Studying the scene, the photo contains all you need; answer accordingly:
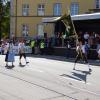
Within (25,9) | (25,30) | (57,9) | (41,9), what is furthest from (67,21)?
(25,9)

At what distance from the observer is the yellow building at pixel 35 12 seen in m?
51.7

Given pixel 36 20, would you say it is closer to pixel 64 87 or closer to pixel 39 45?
pixel 39 45

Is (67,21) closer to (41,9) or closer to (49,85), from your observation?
(49,85)

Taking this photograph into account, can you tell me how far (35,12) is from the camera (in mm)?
52906

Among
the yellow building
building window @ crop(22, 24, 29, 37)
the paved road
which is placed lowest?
the paved road

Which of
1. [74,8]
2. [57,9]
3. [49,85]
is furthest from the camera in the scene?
[57,9]

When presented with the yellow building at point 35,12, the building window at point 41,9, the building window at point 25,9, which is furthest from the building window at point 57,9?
the building window at point 25,9

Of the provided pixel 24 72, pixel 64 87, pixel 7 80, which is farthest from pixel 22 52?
pixel 64 87

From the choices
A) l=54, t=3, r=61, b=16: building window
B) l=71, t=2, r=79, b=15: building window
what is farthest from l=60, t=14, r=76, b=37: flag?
l=54, t=3, r=61, b=16: building window

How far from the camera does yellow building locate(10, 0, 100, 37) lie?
170ft

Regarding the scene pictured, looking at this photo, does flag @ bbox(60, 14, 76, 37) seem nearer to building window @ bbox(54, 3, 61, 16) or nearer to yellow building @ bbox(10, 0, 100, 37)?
yellow building @ bbox(10, 0, 100, 37)

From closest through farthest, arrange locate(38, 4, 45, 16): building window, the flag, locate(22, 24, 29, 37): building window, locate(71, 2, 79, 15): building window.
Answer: the flag → locate(71, 2, 79, 15): building window → locate(38, 4, 45, 16): building window → locate(22, 24, 29, 37): building window

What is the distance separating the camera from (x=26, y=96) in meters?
11.5

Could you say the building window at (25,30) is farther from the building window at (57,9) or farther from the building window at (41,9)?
the building window at (57,9)
